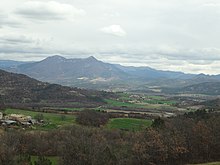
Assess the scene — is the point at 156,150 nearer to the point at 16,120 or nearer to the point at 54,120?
the point at 54,120

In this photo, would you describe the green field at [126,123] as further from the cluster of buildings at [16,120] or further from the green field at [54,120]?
the cluster of buildings at [16,120]

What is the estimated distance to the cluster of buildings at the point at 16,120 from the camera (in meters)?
118

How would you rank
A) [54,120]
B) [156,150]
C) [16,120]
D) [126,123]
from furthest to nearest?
1. [54,120]
2. [16,120]
3. [126,123]
4. [156,150]

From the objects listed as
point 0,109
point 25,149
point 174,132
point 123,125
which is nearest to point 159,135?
point 174,132

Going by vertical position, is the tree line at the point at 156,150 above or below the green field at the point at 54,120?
above

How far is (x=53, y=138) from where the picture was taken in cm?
8462

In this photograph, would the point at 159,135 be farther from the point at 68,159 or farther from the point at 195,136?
the point at 68,159

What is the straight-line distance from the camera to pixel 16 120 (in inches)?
4845

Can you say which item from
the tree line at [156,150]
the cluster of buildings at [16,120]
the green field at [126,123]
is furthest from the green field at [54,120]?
the tree line at [156,150]

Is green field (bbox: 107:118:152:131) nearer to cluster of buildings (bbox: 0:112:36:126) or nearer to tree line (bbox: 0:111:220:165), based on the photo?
cluster of buildings (bbox: 0:112:36:126)

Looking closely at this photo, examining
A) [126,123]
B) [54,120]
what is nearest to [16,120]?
[54,120]

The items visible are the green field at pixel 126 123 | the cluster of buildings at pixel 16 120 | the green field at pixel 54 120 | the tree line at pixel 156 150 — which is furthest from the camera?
the cluster of buildings at pixel 16 120

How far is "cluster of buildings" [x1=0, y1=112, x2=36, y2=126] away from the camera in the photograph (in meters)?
118

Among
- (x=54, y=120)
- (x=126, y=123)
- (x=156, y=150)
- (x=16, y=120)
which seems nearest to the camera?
(x=156, y=150)
